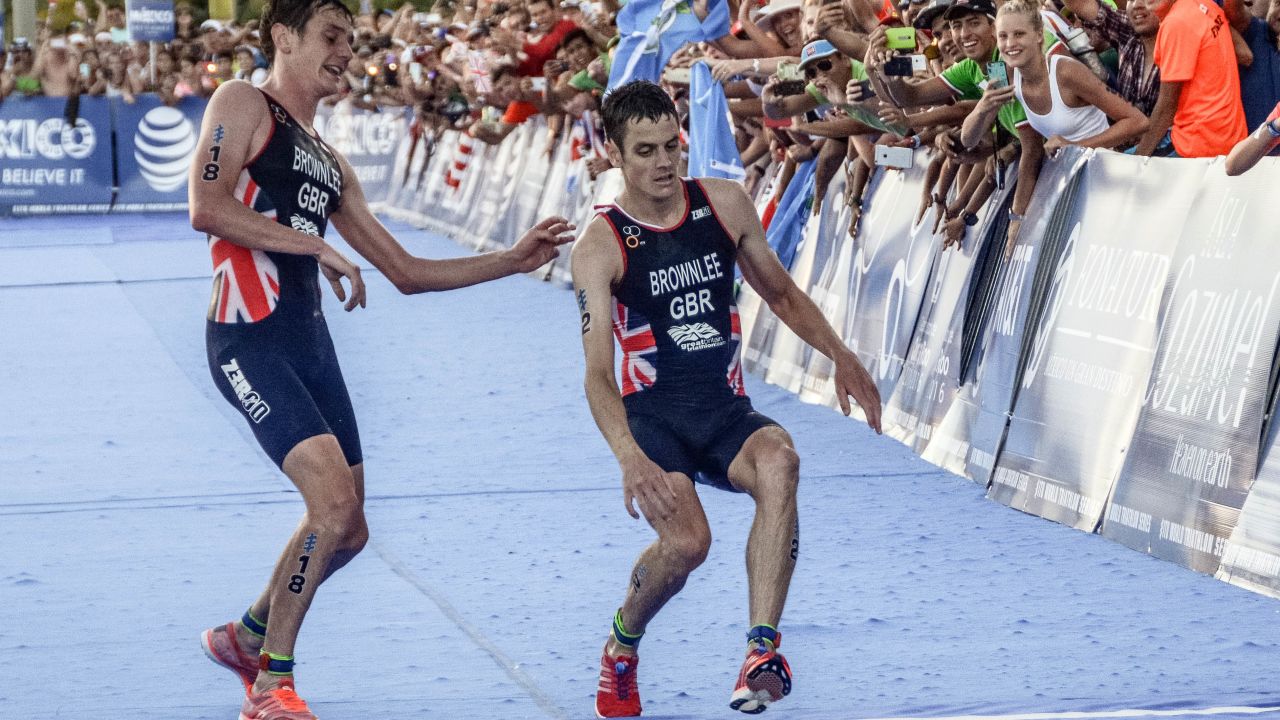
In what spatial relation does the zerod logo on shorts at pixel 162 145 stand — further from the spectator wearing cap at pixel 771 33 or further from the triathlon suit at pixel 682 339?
the triathlon suit at pixel 682 339

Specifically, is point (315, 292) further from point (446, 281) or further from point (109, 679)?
→ point (109, 679)

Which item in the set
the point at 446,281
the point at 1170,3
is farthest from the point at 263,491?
the point at 1170,3

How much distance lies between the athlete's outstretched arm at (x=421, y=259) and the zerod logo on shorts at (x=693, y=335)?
50 centimetres

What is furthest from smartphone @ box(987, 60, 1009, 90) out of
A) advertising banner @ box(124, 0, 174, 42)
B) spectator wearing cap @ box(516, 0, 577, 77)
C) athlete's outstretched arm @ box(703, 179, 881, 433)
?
advertising banner @ box(124, 0, 174, 42)

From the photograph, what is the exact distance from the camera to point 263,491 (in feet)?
30.5

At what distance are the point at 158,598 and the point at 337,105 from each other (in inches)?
992

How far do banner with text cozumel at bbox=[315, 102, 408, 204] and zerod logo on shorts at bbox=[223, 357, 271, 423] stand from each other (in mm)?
22907

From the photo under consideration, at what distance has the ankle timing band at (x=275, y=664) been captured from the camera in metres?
5.43

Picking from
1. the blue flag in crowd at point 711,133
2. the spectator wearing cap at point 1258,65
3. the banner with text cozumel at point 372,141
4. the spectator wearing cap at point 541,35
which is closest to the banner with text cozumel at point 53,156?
the banner with text cozumel at point 372,141

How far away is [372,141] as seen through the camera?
97.2 feet

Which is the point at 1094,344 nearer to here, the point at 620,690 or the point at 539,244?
the point at 539,244

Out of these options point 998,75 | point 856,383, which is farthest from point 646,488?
point 998,75

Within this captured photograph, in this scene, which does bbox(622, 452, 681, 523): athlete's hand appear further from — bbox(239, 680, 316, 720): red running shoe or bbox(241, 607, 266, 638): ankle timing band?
bbox(241, 607, 266, 638): ankle timing band

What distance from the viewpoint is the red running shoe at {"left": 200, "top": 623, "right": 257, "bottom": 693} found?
587 centimetres
